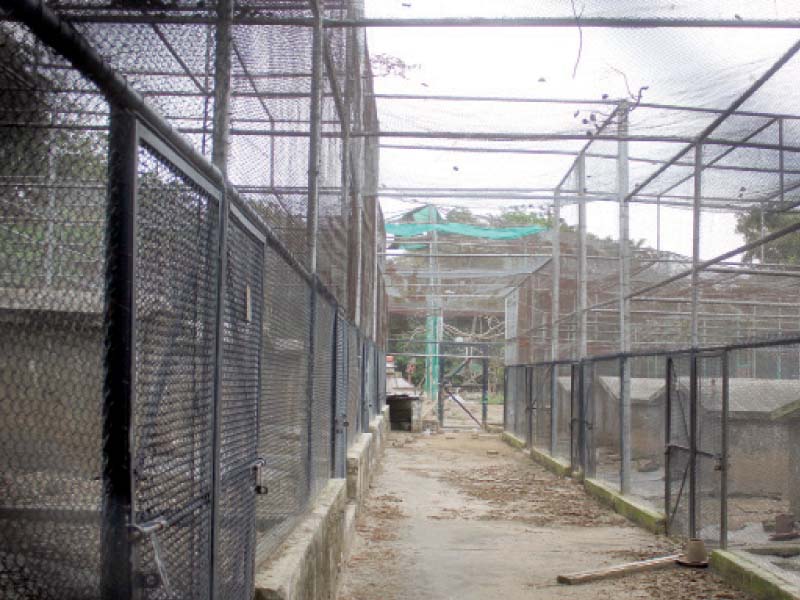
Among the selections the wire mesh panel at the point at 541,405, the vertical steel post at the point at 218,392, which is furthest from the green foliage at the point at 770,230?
the vertical steel post at the point at 218,392

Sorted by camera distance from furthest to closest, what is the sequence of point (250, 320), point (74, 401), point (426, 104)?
point (426, 104) < point (250, 320) < point (74, 401)

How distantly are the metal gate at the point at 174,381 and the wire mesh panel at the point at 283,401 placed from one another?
644 mm

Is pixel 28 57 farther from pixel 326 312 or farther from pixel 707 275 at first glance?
pixel 707 275

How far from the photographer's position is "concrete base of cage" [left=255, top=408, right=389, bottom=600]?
142 inches

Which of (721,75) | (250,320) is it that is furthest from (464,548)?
(250,320)

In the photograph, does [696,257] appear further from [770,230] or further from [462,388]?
[462,388]

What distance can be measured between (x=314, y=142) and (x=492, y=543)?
528 cm

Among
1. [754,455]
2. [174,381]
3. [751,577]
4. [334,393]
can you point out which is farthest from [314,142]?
[754,455]

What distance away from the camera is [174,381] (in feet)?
7.25

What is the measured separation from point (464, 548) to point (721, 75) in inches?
210

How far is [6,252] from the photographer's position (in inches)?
52.7

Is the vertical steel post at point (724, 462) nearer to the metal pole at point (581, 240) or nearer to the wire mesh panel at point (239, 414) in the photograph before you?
the wire mesh panel at point (239, 414)

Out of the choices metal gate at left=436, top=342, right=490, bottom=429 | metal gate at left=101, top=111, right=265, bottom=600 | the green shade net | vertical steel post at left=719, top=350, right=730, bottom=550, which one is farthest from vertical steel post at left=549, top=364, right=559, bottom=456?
metal gate at left=101, top=111, right=265, bottom=600

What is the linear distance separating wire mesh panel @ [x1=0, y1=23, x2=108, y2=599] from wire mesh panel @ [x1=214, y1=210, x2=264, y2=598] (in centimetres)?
109
